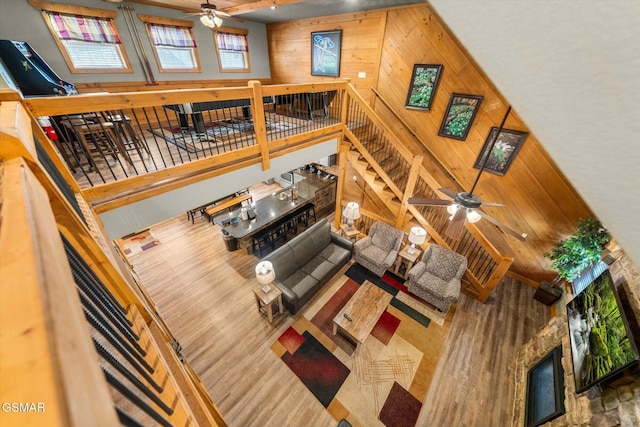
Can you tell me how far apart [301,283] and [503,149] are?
185 inches

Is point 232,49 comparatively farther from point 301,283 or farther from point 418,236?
point 418,236

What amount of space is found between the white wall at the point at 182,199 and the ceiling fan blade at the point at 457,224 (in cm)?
271

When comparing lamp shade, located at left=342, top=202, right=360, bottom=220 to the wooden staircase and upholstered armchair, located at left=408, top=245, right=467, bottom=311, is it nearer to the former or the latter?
the wooden staircase

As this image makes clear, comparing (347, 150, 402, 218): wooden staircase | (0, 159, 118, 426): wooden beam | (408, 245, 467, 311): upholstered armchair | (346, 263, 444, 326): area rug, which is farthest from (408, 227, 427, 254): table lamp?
(0, 159, 118, 426): wooden beam

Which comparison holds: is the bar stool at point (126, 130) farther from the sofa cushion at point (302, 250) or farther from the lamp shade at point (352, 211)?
the lamp shade at point (352, 211)

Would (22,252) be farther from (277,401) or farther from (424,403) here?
(424,403)

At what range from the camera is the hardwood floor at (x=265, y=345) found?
10.1 feet

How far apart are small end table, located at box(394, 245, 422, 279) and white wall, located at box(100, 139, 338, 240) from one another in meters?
2.98

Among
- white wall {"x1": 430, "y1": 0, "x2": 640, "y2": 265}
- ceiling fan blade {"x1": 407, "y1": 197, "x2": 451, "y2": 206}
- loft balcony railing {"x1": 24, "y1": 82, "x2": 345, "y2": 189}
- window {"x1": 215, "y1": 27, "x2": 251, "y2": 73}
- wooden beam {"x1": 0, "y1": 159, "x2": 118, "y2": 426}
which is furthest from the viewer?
window {"x1": 215, "y1": 27, "x2": 251, "y2": 73}

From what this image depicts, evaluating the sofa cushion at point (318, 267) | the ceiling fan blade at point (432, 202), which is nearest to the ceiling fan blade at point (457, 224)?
the ceiling fan blade at point (432, 202)

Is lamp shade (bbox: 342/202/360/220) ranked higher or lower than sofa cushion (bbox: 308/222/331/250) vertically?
higher

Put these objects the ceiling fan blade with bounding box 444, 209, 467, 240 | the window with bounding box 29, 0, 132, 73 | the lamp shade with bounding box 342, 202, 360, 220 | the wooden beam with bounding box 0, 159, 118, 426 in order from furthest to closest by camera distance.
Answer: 1. the lamp shade with bounding box 342, 202, 360, 220
2. the window with bounding box 29, 0, 132, 73
3. the ceiling fan blade with bounding box 444, 209, 467, 240
4. the wooden beam with bounding box 0, 159, 118, 426

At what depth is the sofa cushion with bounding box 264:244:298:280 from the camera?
441cm

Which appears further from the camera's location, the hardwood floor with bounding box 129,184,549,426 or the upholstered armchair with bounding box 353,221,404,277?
the upholstered armchair with bounding box 353,221,404,277
